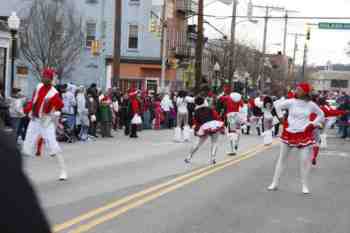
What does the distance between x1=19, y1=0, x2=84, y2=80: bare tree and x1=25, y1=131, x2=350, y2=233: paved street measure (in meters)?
23.0

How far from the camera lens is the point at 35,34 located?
4119 cm

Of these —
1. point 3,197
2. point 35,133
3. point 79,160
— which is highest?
point 3,197

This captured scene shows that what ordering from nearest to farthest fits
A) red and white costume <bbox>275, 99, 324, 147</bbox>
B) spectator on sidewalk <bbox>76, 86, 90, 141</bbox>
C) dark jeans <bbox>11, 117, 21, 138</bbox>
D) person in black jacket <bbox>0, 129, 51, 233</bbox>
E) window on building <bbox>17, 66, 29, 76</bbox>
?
person in black jacket <bbox>0, 129, 51, 233</bbox>
red and white costume <bbox>275, 99, 324, 147</bbox>
dark jeans <bbox>11, 117, 21, 138</bbox>
spectator on sidewalk <bbox>76, 86, 90, 141</bbox>
window on building <bbox>17, 66, 29, 76</bbox>

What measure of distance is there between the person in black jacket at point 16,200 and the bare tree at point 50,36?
38565mm

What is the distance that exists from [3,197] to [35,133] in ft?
34.9

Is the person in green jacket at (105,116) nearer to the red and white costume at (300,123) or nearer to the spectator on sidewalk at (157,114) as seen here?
the spectator on sidewalk at (157,114)

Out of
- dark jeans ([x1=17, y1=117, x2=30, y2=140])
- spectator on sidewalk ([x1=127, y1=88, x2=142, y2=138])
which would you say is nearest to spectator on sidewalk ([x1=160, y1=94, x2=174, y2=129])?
spectator on sidewalk ([x1=127, y1=88, x2=142, y2=138])

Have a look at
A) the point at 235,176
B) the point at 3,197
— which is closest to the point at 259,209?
the point at 235,176

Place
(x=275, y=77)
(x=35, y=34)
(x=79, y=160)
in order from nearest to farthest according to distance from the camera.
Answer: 1. (x=79, y=160)
2. (x=35, y=34)
3. (x=275, y=77)

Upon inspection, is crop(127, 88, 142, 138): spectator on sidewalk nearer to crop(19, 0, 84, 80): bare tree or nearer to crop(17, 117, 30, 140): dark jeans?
crop(17, 117, 30, 140): dark jeans

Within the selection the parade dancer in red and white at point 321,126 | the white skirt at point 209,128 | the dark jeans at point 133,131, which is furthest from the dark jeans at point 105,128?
the white skirt at point 209,128

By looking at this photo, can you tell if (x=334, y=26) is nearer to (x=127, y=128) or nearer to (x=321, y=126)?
(x=127, y=128)

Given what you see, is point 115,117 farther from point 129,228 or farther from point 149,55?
point 149,55

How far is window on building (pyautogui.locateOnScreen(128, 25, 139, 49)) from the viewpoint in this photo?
5184 centimetres
